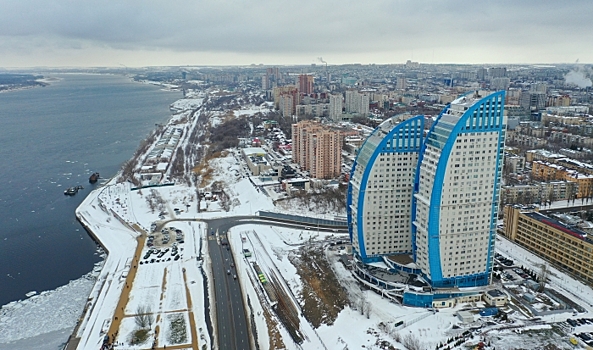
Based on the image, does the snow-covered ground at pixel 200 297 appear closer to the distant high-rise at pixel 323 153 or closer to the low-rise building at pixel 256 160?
the distant high-rise at pixel 323 153

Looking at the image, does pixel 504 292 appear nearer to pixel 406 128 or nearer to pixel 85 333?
pixel 406 128

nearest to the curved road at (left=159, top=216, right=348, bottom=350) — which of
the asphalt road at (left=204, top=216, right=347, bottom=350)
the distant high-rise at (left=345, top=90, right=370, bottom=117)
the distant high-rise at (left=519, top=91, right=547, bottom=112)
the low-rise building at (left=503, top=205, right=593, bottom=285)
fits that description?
the asphalt road at (left=204, top=216, right=347, bottom=350)

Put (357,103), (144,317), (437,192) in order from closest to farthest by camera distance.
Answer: (437,192) < (144,317) < (357,103)

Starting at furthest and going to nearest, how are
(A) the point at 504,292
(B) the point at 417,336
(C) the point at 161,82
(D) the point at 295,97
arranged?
(C) the point at 161,82, (D) the point at 295,97, (A) the point at 504,292, (B) the point at 417,336

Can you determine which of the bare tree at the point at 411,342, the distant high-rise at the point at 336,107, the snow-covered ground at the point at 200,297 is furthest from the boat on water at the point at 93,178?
the distant high-rise at the point at 336,107

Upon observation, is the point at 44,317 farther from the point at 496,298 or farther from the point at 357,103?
the point at 357,103

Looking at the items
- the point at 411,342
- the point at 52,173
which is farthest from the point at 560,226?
the point at 52,173

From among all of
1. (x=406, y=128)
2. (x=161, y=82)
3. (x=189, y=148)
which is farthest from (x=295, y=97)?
(x=161, y=82)

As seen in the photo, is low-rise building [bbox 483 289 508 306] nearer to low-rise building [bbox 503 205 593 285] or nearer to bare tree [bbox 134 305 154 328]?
low-rise building [bbox 503 205 593 285]
